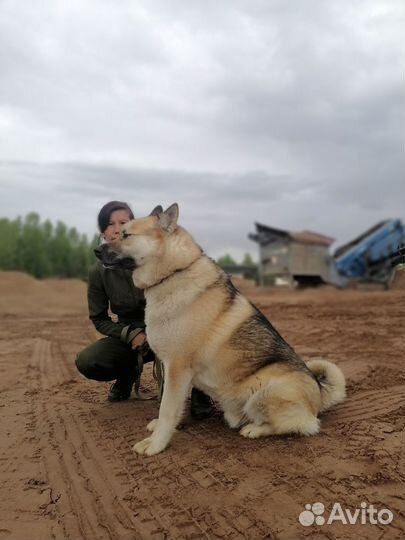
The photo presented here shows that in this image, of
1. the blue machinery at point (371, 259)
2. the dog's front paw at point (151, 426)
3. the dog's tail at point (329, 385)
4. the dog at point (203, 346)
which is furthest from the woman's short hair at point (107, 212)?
the blue machinery at point (371, 259)

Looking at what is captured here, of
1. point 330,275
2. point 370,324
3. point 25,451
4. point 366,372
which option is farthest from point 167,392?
point 330,275

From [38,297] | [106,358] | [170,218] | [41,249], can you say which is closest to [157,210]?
[170,218]

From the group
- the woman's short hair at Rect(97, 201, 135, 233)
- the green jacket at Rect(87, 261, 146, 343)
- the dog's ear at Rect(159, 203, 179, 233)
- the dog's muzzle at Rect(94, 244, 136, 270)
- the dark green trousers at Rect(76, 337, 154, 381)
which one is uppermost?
the woman's short hair at Rect(97, 201, 135, 233)

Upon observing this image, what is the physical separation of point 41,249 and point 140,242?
37.3 m

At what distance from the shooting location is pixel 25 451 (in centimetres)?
319

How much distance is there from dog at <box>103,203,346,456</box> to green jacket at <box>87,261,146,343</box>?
88 cm

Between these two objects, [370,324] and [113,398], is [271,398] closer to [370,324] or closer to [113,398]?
[113,398]

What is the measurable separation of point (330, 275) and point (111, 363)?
63.3 ft

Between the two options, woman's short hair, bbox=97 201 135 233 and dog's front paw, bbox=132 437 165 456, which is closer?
dog's front paw, bbox=132 437 165 456

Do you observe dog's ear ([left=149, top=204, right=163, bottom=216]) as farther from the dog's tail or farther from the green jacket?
the dog's tail

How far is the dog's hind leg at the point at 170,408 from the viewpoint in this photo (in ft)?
10.2

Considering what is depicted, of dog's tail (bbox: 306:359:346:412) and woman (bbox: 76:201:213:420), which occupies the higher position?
woman (bbox: 76:201:213:420)

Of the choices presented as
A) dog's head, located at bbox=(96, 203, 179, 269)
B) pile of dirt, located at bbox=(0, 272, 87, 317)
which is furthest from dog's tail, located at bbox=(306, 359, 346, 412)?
pile of dirt, located at bbox=(0, 272, 87, 317)

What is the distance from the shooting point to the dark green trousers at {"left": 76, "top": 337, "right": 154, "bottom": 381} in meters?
4.17
